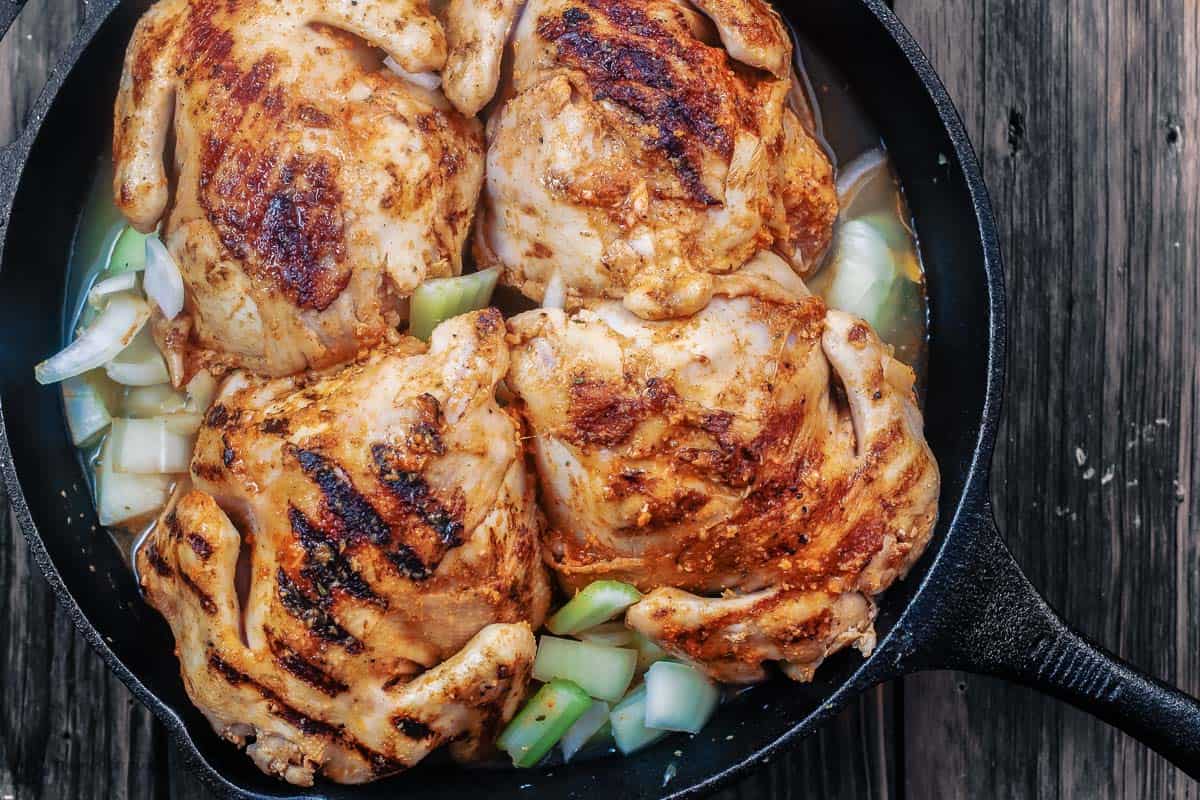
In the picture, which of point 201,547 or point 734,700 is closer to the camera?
point 201,547

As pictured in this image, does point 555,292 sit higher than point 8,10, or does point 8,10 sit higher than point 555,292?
point 8,10

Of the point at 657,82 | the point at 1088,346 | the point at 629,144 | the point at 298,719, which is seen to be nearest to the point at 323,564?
the point at 298,719

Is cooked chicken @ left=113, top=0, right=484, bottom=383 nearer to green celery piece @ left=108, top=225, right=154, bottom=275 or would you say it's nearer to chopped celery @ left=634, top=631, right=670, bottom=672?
green celery piece @ left=108, top=225, right=154, bottom=275

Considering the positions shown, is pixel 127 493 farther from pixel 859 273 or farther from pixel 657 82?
pixel 859 273

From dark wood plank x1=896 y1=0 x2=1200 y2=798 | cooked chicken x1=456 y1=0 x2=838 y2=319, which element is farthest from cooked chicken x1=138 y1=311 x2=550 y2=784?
dark wood plank x1=896 y1=0 x2=1200 y2=798

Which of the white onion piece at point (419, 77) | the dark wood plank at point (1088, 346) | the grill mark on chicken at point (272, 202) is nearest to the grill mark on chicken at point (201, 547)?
the grill mark on chicken at point (272, 202)

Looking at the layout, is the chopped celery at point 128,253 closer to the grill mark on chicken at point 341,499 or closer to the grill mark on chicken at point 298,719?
the grill mark on chicken at point 341,499

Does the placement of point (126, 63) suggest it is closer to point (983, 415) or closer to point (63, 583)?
point (63, 583)
